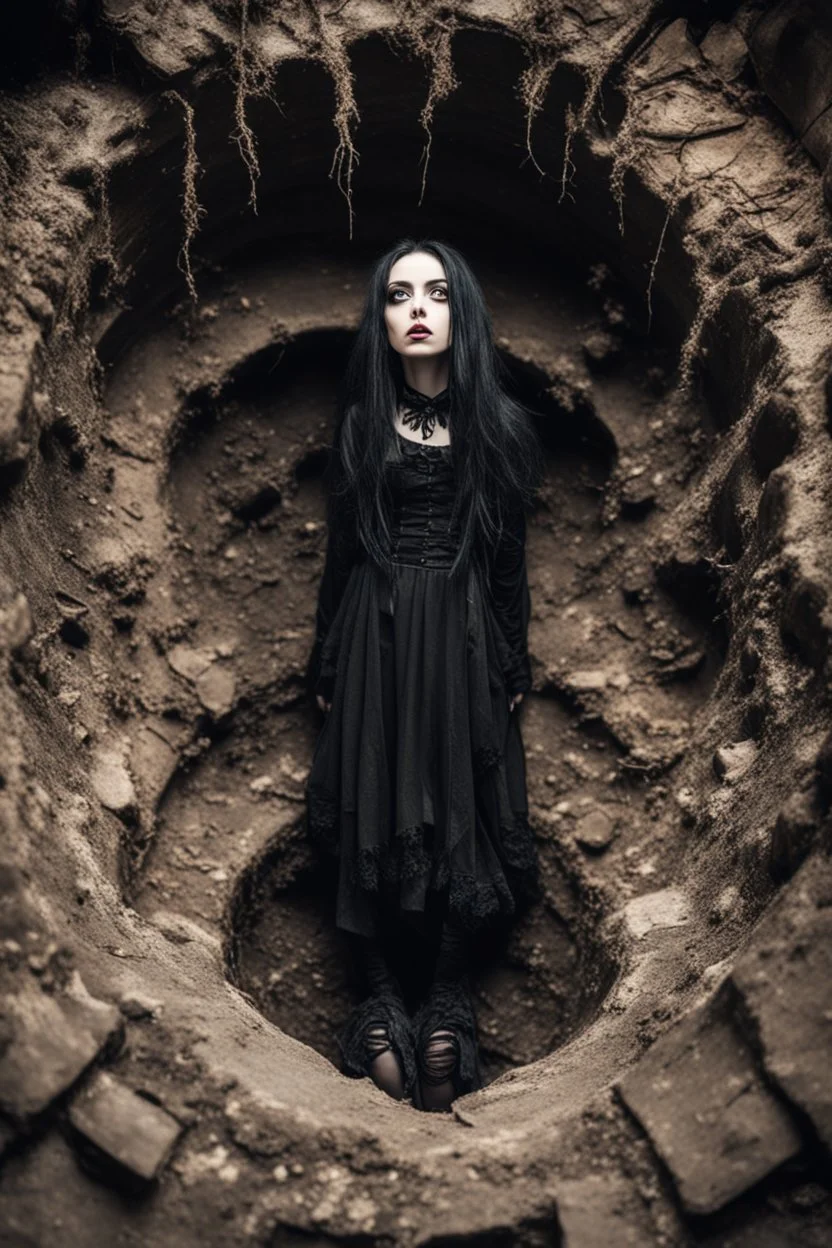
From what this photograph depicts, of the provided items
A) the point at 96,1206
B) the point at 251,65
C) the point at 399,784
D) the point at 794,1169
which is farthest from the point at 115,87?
the point at 794,1169

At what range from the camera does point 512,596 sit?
3092 millimetres

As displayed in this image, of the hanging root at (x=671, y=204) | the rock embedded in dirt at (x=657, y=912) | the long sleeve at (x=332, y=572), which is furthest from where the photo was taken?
the long sleeve at (x=332, y=572)

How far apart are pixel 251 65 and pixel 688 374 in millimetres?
1344

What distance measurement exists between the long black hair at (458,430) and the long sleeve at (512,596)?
0.05 meters

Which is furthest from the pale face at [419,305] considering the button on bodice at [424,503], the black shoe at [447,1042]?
the black shoe at [447,1042]

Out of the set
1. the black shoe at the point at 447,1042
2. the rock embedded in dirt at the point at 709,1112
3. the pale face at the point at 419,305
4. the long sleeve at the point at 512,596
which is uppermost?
the pale face at the point at 419,305

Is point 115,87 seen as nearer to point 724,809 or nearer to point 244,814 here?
point 244,814

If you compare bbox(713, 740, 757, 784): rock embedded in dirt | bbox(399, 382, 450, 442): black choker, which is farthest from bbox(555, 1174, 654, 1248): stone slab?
bbox(399, 382, 450, 442): black choker

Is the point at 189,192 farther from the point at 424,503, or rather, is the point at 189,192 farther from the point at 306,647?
the point at 306,647

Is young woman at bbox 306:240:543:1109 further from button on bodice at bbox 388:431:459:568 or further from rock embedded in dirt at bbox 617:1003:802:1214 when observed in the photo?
rock embedded in dirt at bbox 617:1003:802:1214

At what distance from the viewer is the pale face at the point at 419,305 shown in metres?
2.93

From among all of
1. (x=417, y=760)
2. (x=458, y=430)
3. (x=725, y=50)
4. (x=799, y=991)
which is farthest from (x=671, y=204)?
(x=799, y=991)

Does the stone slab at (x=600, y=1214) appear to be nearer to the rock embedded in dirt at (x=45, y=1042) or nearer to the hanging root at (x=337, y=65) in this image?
the rock embedded in dirt at (x=45, y=1042)

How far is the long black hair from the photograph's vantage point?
296cm
